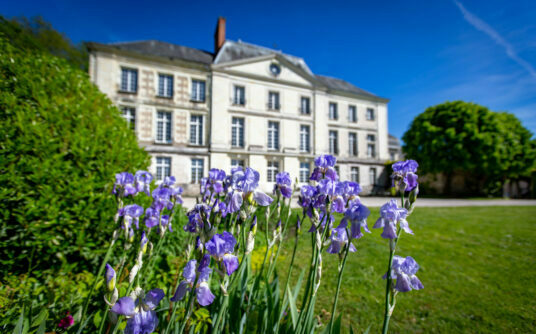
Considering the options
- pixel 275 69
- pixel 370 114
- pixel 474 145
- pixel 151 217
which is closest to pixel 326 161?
pixel 151 217

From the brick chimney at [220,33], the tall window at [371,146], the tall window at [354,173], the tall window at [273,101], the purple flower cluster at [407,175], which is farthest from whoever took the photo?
the tall window at [371,146]

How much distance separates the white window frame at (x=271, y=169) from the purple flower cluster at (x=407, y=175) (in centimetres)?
1756

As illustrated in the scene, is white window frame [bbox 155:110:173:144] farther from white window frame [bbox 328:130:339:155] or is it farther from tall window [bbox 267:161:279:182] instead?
white window frame [bbox 328:130:339:155]

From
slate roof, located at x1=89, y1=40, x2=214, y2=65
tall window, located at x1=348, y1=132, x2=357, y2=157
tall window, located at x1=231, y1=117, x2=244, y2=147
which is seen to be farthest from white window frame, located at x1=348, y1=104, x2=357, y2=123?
slate roof, located at x1=89, y1=40, x2=214, y2=65

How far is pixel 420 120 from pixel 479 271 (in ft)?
73.9

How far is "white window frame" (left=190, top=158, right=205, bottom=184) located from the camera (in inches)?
662

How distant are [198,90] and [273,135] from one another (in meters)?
7.01

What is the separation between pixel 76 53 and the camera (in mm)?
20531

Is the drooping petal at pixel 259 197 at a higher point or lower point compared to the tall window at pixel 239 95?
lower

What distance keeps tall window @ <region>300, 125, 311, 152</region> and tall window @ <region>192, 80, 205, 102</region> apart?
903cm

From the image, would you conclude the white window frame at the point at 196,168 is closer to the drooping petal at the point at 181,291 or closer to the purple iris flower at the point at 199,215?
the purple iris flower at the point at 199,215

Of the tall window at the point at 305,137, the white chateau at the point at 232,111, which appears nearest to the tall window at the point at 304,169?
the white chateau at the point at 232,111

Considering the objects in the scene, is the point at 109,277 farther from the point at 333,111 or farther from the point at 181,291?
the point at 333,111

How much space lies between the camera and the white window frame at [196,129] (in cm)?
1728
